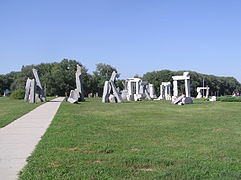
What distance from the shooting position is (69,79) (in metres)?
74.6

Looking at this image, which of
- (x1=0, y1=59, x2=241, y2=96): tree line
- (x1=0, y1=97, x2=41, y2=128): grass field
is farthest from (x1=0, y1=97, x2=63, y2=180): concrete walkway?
(x1=0, y1=59, x2=241, y2=96): tree line

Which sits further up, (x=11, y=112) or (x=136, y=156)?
(x=11, y=112)

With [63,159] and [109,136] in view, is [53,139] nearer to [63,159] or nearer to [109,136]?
[109,136]

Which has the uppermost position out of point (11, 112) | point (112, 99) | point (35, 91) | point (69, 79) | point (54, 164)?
point (69, 79)

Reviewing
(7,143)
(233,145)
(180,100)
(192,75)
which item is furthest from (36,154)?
(192,75)

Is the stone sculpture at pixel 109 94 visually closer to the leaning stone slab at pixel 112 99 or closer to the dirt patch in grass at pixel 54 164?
the leaning stone slab at pixel 112 99

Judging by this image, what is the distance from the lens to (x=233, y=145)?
772 centimetres

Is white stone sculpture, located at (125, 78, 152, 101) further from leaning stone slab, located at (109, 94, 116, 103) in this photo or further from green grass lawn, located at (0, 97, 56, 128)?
green grass lawn, located at (0, 97, 56, 128)

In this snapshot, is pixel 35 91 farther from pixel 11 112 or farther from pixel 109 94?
pixel 11 112

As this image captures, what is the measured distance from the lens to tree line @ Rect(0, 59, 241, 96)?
73812 millimetres

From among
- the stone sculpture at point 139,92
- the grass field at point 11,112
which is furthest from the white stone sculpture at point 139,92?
the grass field at point 11,112

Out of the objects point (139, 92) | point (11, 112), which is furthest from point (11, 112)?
point (139, 92)

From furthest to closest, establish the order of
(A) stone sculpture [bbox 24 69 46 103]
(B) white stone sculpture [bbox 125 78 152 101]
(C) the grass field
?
(B) white stone sculpture [bbox 125 78 152 101]
(A) stone sculpture [bbox 24 69 46 103]
(C) the grass field

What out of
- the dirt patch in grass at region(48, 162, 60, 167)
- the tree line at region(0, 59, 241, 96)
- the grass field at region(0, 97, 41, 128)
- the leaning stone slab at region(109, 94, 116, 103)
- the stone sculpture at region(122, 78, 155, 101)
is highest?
the tree line at region(0, 59, 241, 96)
